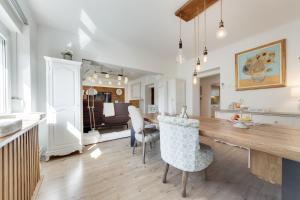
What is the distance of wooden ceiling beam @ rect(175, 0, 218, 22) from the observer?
192cm

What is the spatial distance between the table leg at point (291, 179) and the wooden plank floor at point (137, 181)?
0.50 m

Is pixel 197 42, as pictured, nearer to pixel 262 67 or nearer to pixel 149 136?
pixel 262 67

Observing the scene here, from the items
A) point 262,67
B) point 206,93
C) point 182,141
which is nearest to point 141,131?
point 182,141

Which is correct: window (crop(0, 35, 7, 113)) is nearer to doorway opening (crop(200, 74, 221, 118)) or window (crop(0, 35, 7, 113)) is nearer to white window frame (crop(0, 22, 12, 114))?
white window frame (crop(0, 22, 12, 114))

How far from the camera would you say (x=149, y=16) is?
2279mm

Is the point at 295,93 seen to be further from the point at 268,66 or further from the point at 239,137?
the point at 239,137

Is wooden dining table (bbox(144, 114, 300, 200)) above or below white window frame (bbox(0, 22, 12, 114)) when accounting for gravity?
below

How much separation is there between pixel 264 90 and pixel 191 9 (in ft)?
8.09

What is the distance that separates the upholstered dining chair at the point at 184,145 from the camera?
4.34ft

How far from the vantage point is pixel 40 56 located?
254 cm

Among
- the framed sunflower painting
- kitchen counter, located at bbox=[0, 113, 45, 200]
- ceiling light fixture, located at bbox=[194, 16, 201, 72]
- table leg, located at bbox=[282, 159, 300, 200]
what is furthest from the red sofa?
table leg, located at bbox=[282, 159, 300, 200]

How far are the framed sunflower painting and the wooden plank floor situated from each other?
1722mm

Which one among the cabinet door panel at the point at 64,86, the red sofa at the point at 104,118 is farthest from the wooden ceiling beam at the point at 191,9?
the red sofa at the point at 104,118

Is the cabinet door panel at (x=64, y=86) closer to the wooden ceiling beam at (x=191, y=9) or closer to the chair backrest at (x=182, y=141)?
the chair backrest at (x=182, y=141)
